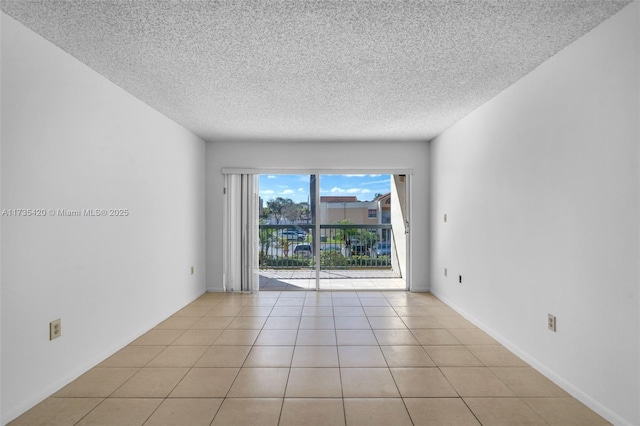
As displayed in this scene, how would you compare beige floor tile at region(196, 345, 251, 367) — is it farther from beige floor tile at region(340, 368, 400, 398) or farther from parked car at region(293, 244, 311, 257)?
parked car at region(293, 244, 311, 257)

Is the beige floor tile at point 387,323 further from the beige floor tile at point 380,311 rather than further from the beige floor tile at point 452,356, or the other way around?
the beige floor tile at point 452,356

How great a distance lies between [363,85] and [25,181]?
2.39m

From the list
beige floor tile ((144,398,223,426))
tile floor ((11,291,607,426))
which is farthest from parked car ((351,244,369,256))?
beige floor tile ((144,398,223,426))

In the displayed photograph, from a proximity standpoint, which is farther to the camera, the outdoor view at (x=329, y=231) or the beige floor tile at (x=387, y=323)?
the outdoor view at (x=329, y=231)

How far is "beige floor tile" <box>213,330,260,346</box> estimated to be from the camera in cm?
287

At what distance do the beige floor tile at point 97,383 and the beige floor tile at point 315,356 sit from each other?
118 centimetres

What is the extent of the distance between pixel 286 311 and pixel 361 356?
1420 mm

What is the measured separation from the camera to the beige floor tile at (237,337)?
2.87 metres

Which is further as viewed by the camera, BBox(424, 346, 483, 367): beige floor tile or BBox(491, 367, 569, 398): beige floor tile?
BBox(424, 346, 483, 367): beige floor tile

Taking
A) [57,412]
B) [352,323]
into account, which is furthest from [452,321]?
[57,412]

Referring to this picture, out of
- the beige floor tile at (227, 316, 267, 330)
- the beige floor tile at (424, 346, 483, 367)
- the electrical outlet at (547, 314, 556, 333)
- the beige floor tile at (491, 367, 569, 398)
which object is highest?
the electrical outlet at (547, 314, 556, 333)

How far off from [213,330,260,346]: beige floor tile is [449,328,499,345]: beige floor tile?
1865 millimetres

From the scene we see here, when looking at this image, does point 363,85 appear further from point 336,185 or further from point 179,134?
point 336,185

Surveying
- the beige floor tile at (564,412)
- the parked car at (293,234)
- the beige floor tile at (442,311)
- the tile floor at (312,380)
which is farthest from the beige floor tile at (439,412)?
the parked car at (293,234)
